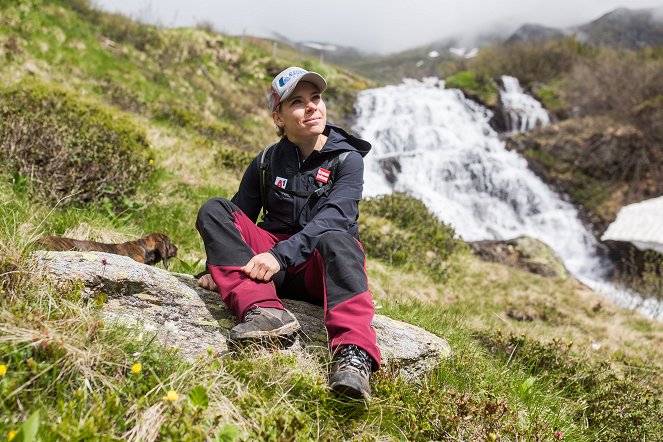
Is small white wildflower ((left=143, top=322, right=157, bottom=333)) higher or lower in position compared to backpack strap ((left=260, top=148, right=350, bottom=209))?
lower

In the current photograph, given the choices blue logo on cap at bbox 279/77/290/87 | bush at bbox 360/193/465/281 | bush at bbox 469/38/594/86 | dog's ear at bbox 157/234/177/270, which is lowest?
bush at bbox 360/193/465/281

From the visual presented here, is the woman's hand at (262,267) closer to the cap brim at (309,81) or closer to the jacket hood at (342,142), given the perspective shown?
the jacket hood at (342,142)

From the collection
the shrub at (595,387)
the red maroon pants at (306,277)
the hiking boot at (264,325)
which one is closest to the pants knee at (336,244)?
the red maroon pants at (306,277)

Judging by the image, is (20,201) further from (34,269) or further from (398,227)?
(398,227)

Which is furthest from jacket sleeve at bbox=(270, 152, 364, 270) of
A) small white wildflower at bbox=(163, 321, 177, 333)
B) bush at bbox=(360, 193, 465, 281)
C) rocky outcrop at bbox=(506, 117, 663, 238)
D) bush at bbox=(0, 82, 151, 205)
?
rocky outcrop at bbox=(506, 117, 663, 238)

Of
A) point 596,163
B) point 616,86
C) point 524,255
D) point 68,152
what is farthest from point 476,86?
point 68,152

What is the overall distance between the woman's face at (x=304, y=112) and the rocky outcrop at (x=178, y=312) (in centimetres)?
113

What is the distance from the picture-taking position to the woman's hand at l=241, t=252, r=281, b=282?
2.46 meters

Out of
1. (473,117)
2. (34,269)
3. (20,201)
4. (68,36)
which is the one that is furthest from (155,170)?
(473,117)

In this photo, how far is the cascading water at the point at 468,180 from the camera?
15656 millimetres

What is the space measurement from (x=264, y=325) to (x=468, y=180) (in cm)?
1613

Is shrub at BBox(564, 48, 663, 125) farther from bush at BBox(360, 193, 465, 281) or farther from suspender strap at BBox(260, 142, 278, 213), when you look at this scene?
suspender strap at BBox(260, 142, 278, 213)

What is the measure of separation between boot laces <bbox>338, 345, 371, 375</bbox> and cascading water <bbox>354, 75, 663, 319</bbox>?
1214 centimetres

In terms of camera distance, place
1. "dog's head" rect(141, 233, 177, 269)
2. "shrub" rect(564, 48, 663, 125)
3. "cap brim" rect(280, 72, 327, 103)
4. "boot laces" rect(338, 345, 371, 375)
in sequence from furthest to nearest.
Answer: "shrub" rect(564, 48, 663, 125) → "dog's head" rect(141, 233, 177, 269) → "cap brim" rect(280, 72, 327, 103) → "boot laces" rect(338, 345, 371, 375)
